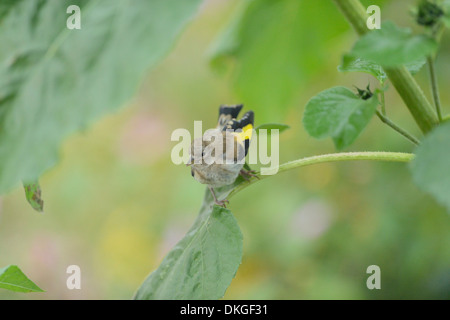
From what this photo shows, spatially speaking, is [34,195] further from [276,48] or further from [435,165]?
[276,48]

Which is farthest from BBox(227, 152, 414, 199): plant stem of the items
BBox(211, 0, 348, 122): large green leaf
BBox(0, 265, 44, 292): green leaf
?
BBox(211, 0, 348, 122): large green leaf

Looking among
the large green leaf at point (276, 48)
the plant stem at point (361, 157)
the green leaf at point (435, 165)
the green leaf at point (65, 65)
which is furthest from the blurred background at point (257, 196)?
the green leaf at point (435, 165)

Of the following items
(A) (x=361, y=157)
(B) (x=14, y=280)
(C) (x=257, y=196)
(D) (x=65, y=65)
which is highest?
(C) (x=257, y=196)

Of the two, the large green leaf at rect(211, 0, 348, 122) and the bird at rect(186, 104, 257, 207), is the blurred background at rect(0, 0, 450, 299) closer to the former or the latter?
the large green leaf at rect(211, 0, 348, 122)

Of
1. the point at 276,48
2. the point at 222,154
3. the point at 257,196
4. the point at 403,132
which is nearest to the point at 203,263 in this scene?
the point at 222,154

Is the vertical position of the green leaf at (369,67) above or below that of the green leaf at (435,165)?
above

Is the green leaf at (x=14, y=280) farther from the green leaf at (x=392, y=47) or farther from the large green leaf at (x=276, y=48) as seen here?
the large green leaf at (x=276, y=48)
